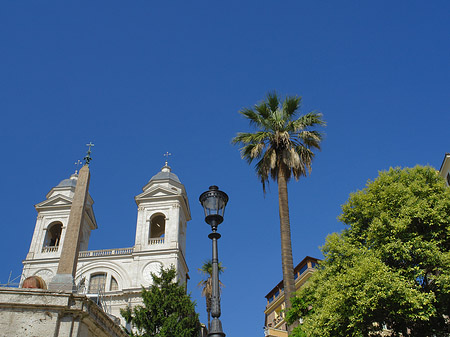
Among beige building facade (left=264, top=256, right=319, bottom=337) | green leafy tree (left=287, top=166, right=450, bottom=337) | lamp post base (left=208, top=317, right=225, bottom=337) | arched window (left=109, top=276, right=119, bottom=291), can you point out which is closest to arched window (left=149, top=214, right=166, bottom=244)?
arched window (left=109, top=276, right=119, bottom=291)

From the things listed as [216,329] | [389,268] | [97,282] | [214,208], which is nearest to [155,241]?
[97,282]

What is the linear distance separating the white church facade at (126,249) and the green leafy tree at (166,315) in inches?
487

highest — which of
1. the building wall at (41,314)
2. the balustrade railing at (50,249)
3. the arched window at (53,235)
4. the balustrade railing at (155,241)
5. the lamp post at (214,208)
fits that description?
the arched window at (53,235)

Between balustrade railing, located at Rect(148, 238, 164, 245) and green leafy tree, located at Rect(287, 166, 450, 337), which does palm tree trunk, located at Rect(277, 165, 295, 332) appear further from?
balustrade railing, located at Rect(148, 238, 164, 245)

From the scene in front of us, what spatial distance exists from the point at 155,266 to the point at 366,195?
26974 millimetres

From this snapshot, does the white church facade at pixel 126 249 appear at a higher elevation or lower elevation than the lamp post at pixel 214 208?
higher

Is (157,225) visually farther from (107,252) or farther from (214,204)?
(214,204)

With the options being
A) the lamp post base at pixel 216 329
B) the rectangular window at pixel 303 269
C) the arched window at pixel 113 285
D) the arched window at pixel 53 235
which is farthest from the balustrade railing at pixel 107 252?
the lamp post base at pixel 216 329

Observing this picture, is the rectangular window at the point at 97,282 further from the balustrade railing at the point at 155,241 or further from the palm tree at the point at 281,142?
the palm tree at the point at 281,142

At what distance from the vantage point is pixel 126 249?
44.9m

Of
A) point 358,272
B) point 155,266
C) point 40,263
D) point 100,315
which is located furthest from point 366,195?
point 40,263

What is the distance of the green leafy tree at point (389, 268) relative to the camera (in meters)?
17.0

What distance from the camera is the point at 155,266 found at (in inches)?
1692

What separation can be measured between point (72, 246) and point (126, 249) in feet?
100
